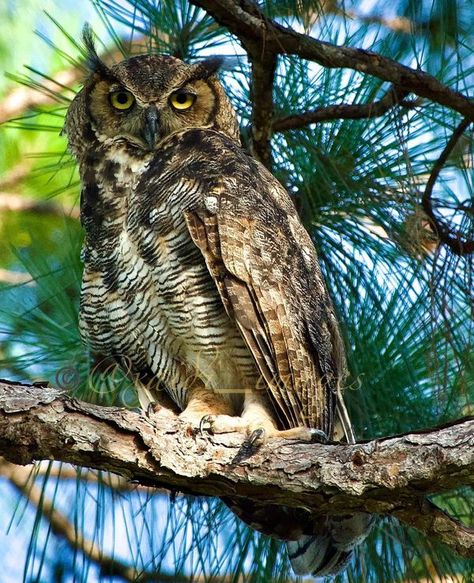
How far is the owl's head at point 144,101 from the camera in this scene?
2.46 m

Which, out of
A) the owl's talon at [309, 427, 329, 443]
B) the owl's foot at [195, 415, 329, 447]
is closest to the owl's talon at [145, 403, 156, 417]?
the owl's foot at [195, 415, 329, 447]

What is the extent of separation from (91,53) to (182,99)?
28 centimetres

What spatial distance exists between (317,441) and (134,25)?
1.26m

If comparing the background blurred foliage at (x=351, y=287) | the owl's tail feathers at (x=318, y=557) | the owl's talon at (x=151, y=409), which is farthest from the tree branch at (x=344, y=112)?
the owl's tail feathers at (x=318, y=557)

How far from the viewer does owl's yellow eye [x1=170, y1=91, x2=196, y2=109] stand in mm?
2514

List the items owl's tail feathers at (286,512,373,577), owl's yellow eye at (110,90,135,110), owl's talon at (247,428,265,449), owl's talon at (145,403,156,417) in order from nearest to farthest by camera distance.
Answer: owl's talon at (247,428,265,449)
owl's tail feathers at (286,512,373,577)
owl's talon at (145,403,156,417)
owl's yellow eye at (110,90,135,110)

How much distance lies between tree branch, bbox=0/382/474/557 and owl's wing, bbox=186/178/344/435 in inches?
10.7

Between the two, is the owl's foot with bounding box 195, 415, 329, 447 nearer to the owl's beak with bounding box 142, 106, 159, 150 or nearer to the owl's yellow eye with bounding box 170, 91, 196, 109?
the owl's beak with bounding box 142, 106, 159, 150

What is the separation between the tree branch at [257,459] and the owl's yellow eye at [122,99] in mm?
990

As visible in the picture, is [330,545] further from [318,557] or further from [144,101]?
[144,101]

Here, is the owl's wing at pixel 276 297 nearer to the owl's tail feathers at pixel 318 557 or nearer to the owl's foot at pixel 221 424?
the owl's foot at pixel 221 424

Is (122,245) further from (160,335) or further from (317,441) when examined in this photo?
(317,441)

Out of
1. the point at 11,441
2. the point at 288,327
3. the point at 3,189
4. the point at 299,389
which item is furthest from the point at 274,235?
the point at 3,189

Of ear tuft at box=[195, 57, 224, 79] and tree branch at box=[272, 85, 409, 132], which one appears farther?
ear tuft at box=[195, 57, 224, 79]
